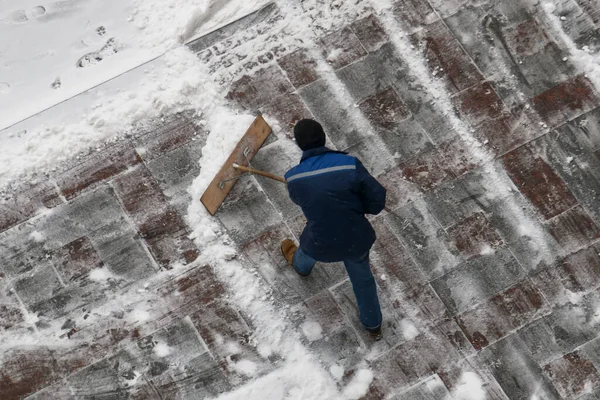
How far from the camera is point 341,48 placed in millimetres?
5832

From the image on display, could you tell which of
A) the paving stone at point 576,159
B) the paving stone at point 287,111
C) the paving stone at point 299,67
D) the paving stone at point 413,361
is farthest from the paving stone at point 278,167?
the paving stone at point 576,159

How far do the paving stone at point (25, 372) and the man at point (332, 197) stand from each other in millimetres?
2080

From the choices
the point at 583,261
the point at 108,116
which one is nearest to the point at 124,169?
the point at 108,116

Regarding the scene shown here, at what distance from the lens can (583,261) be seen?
17.2 feet

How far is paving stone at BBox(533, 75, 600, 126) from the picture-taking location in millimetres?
5621

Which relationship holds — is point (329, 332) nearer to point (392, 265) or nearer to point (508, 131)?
point (392, 265)

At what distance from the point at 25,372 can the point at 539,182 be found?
3958 millimetres

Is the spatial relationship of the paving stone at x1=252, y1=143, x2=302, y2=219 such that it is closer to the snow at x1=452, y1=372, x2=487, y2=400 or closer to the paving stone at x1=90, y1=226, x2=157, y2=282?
the paving stone at x1=90, y1=226, x2=157, y2=282

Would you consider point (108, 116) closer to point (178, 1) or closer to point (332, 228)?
point (178, 1)

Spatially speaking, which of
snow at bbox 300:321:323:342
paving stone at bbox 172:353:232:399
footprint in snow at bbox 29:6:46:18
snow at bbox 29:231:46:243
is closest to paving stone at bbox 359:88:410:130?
snow at bbox 300:321:323:342

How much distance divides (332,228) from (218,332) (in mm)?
1334

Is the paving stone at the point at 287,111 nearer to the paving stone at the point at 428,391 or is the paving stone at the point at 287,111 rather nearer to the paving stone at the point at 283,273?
the paving stone at the point at 283,273

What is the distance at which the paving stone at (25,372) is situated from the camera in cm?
502

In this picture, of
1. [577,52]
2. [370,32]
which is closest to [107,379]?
[370,32]
